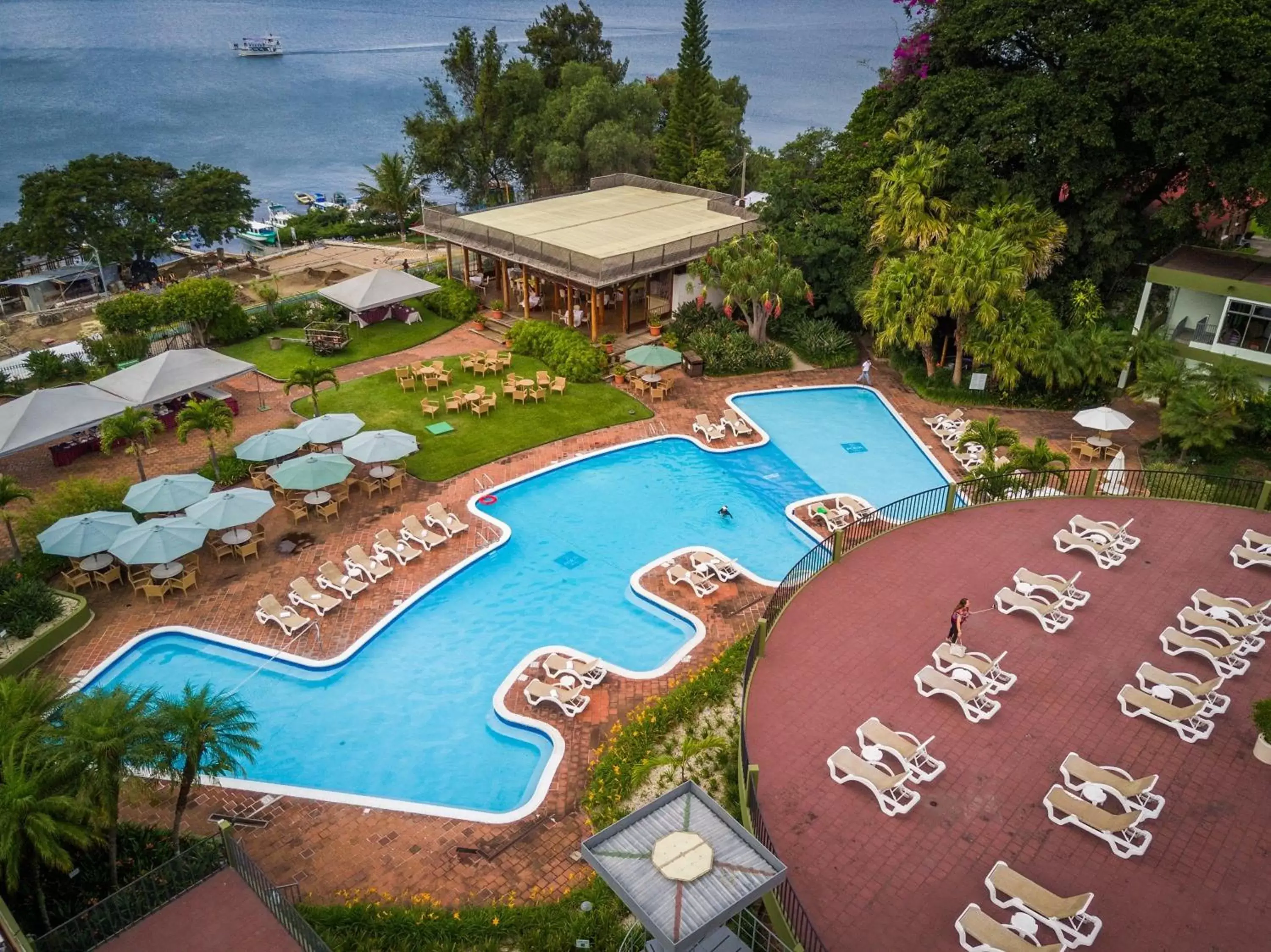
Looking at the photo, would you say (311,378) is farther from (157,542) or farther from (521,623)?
(521,623)

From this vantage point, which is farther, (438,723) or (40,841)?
(438,723)

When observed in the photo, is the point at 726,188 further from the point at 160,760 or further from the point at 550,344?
the point at 160,760

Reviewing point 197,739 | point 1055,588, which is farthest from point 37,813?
point 1055,588

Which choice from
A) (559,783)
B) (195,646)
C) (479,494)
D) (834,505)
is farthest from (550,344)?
(559,783)

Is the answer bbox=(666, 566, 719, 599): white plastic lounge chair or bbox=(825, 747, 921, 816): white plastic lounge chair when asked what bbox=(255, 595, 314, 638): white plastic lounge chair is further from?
bbox=(825, 747, 921, 816): white plastic lounge chair

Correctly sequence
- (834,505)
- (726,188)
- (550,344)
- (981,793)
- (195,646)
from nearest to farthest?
(981,793)
(195,646)
(834,505)
(550,344)
(726,188)

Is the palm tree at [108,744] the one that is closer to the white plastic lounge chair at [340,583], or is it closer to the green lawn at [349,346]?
the white plastic lounge chair at [340,583]

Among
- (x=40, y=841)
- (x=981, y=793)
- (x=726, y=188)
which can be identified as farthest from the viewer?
(x=726, y=188)

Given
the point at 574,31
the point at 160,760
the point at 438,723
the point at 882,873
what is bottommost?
the point at 438,723
